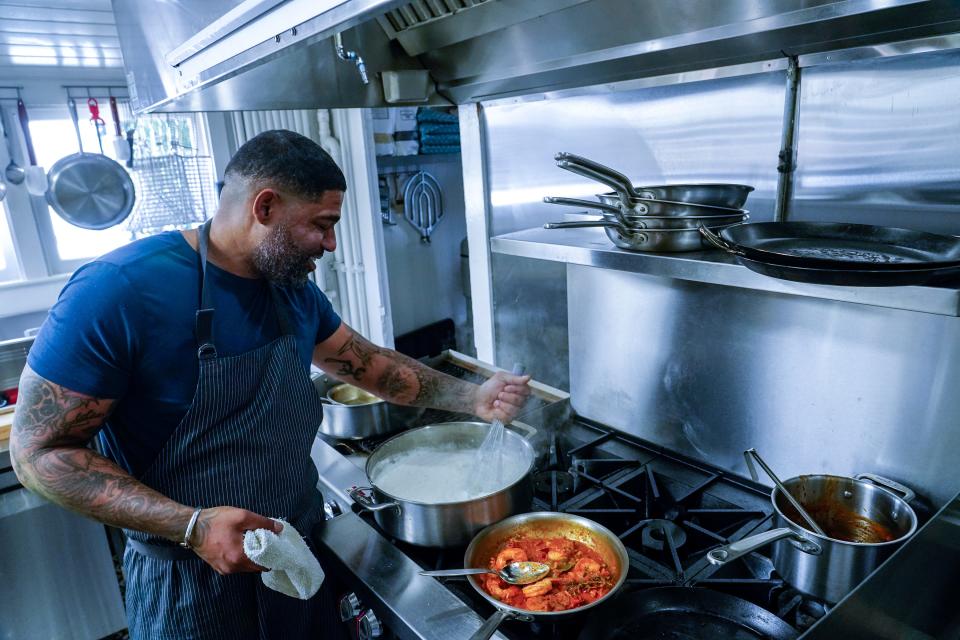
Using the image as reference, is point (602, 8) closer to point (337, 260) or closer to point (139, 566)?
point (139, 566)

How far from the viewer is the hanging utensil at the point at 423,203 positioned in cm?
381

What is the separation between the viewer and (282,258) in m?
1.19

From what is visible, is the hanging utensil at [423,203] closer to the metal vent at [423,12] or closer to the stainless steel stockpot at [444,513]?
the metal vent at [423,12]

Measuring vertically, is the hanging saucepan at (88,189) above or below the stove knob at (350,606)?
above

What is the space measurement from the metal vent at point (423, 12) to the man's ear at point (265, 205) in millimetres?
462

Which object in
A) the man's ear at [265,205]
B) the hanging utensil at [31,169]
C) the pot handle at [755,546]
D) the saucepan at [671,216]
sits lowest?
the pot handle at [755,546]

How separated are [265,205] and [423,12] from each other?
0.56 meters

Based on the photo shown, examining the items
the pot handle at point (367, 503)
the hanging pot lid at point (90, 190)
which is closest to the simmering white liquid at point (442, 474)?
the pot handle at point (367, 503)

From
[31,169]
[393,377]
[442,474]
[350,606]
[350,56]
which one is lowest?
[350,606]

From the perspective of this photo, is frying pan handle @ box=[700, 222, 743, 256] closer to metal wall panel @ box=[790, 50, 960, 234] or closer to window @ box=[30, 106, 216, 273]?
metal wall panel @ box=[790, 50, 960, 234]

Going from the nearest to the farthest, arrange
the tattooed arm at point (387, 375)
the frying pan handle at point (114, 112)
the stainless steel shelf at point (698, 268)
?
the stainless steel shelf at point (698, 268) → the tattooed arm at point (387, 375) → the frying pan handle at point (114, 112)

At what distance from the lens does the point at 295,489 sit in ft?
4.26

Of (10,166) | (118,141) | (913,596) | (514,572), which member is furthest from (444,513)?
(10,166)

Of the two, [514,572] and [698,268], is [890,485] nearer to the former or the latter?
[698,268]
